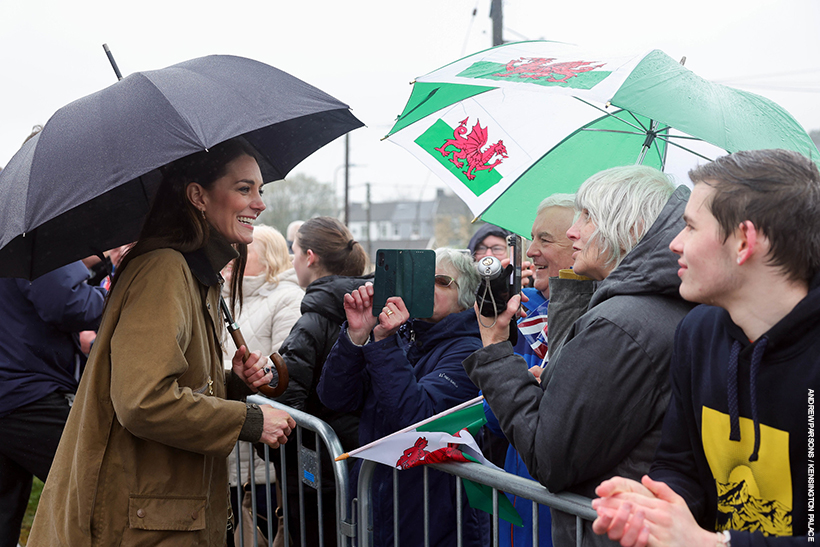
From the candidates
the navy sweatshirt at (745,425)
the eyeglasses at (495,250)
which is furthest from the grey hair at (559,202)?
the eyeglasses at (495,250)

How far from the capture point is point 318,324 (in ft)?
10.4

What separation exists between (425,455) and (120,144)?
1.32m

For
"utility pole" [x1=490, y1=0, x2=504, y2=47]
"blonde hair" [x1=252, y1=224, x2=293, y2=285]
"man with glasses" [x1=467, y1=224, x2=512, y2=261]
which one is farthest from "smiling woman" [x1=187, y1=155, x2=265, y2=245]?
"utility pole" [x1=490, y1=0, x2=504, y2=47]

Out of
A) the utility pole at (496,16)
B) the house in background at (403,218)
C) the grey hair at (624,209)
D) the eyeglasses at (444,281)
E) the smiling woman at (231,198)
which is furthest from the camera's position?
the house in background at (403,218)

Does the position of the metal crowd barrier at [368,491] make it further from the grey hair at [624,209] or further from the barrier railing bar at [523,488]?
the grey hair at [624,209]

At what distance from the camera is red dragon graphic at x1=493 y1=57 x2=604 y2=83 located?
2.38 m

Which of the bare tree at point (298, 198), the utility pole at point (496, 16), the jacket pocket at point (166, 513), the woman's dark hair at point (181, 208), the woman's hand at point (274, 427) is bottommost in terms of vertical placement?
the bare tree at point (298, 198)

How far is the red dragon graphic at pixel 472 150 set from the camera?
3.20m

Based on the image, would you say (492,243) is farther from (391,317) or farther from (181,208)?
(181,208)

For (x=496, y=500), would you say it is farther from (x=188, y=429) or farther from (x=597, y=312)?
(x=188, y=429)

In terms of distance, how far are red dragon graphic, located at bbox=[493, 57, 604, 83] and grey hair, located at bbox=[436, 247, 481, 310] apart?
2.88ft

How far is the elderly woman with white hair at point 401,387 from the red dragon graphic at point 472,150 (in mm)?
783

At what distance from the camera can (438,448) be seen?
2.16 meters

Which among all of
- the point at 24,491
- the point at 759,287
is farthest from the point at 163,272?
the point at 24,491
